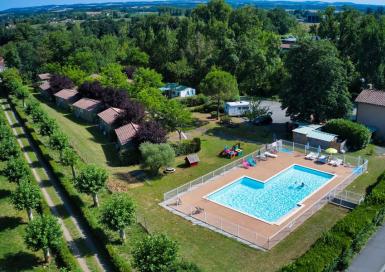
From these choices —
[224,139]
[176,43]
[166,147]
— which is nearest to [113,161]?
[166,147]

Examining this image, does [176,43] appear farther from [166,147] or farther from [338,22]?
[166,147]

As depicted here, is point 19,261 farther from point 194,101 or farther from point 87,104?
point 194,101

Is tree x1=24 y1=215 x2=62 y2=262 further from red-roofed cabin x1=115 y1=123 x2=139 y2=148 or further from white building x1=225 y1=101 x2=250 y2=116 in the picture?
white building x1=225 y1=101 x2=250 y2=116

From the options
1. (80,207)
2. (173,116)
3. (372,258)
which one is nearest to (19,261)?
(80,207)

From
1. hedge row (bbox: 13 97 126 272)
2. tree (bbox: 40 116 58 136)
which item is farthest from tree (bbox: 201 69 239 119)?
hedge row (bbox: 13 97 126 272)

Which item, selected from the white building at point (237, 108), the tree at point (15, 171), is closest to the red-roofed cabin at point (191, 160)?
the tree at point (15, 171)

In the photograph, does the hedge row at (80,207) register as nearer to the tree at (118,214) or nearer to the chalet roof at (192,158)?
the tree at (118,214)
